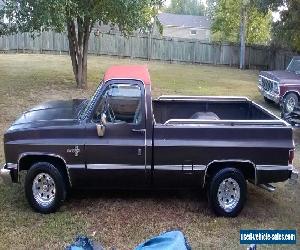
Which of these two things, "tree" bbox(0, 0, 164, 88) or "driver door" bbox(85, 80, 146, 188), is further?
"tree" bbox(0, 0, 164, 88)

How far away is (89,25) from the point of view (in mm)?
16734

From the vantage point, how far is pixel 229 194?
6844mm

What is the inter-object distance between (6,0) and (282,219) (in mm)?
11556

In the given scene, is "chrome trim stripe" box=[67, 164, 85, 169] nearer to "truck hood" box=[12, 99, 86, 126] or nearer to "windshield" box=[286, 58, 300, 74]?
"truck hood" box=[12, 99, 86, 126]

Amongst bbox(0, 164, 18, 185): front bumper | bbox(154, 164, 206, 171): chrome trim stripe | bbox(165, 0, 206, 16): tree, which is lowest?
bbox(0, 164, 18, 185): front bumper

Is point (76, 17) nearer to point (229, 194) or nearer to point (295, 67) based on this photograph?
point (295, 67)

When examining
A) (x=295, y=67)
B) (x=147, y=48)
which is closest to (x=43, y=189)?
(x=295, y=67)

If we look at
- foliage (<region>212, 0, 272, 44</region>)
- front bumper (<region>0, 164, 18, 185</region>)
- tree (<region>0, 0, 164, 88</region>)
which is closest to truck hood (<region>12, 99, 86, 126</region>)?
front bumper (<region>0, 164, 18, 185</region>)

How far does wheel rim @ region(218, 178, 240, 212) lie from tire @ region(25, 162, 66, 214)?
2.26m

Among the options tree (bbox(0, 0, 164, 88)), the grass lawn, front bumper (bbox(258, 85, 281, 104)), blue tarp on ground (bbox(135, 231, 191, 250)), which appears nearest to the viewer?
blue tarp on ground (bbox(135, 231, 191, 250))

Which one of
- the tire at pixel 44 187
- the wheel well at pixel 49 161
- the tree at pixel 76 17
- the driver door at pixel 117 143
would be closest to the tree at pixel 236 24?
the tree at pixel 76 17

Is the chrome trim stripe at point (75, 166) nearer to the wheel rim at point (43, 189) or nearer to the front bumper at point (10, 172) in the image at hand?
the wheel rim at point (43, 189)

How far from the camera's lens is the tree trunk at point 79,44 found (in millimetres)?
16578

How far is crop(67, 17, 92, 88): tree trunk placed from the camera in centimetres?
1658
